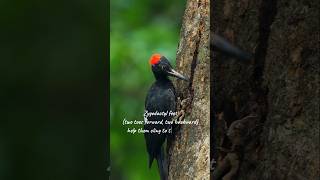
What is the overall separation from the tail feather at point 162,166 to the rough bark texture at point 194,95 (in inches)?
0.6

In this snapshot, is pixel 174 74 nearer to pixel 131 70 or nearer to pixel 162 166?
pixel 131 70

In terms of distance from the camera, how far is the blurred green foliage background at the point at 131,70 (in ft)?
6.05

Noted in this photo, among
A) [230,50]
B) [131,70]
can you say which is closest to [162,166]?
[131,70]

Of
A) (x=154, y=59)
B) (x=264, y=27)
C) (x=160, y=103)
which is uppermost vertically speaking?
(x=264, y=27)

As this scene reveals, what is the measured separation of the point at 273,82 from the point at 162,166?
41cm

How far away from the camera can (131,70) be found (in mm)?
1897

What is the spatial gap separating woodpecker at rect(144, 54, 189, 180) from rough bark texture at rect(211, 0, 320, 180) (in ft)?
0.49

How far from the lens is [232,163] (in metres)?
2.00
